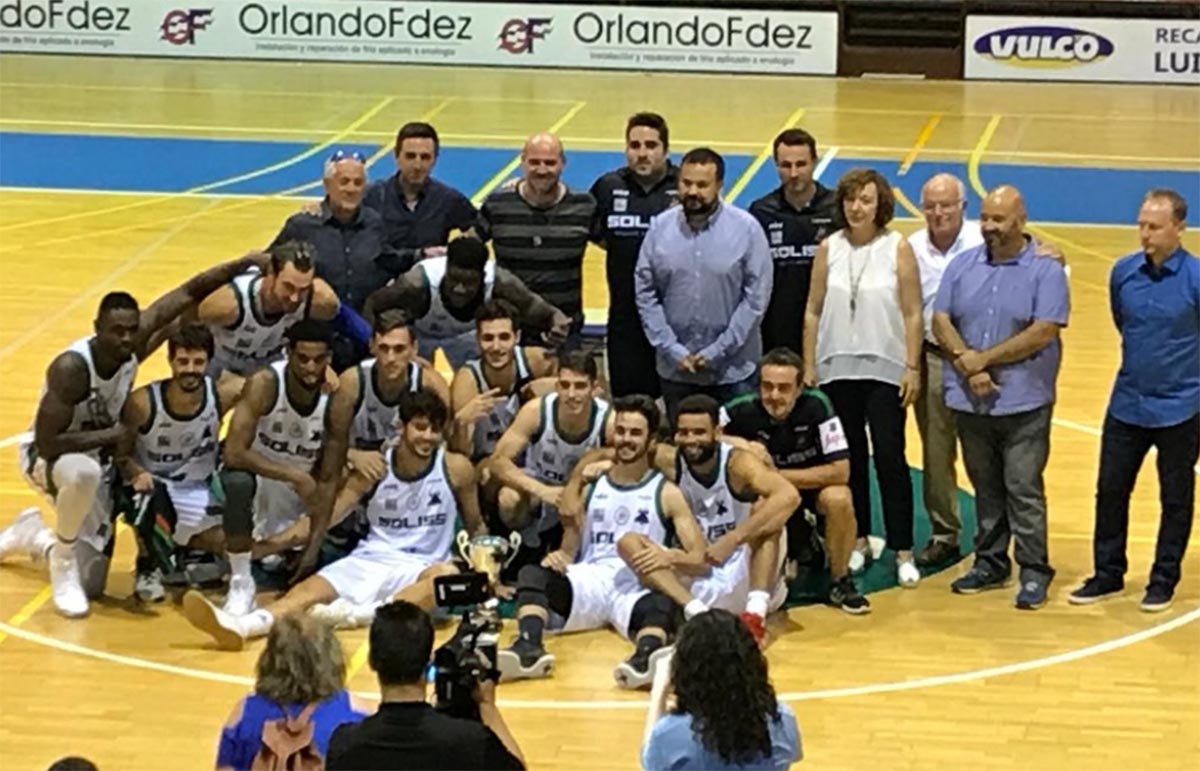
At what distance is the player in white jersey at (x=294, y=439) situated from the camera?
28.5ft

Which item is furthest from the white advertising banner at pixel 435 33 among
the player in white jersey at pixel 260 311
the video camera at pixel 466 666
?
the video camera at pixel 466 666

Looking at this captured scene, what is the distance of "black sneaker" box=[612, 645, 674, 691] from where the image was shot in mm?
7855

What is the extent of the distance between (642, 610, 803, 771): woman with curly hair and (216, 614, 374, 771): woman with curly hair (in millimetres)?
902

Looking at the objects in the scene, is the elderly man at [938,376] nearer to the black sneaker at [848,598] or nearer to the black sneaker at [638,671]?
the black sneaker at [848,598]

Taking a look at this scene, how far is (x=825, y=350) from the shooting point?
8984 millimetres

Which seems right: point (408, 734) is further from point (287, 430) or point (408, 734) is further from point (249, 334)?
point (249, 334)

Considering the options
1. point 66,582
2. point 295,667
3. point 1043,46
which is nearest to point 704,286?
point 66,582

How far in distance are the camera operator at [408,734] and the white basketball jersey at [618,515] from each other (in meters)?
3.47

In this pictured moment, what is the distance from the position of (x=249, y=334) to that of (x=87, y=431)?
0.88 meters

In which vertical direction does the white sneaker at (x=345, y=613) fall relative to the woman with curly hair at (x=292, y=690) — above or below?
below

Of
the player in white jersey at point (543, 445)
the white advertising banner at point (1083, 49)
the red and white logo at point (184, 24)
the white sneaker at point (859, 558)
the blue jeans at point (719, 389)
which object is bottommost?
the white sneaker at point (859, 558)

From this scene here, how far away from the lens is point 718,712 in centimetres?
490

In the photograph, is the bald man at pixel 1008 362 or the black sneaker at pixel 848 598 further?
the black sneaker at pixel 848 598

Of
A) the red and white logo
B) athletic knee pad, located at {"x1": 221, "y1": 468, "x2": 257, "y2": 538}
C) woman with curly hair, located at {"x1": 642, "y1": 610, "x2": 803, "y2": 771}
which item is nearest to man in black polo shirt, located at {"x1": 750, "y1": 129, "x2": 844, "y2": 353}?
athletic knee pad, located at {"x1": 221, "y1": 468, "x2": 257, "y2": 538}
